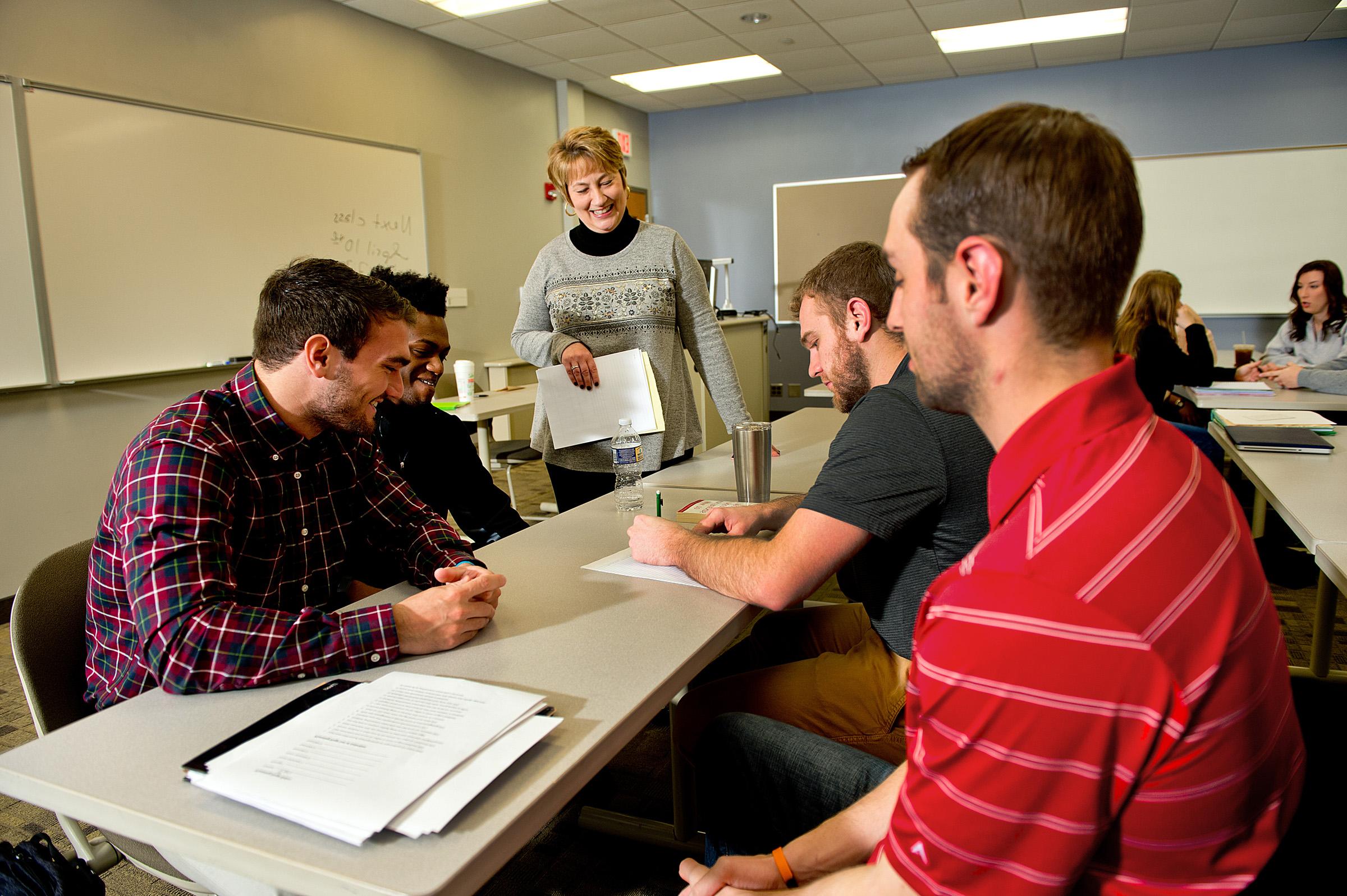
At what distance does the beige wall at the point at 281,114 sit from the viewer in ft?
10.7

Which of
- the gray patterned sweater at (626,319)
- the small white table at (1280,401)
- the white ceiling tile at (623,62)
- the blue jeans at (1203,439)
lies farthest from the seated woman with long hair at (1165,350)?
the white ceiling tile at (623,62)

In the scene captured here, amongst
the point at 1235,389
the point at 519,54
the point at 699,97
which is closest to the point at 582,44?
the point at 519,54

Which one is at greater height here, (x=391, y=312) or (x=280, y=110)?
(x=280, y=110)

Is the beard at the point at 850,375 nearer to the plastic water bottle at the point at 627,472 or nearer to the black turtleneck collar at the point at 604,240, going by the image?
the plastic water bottle at the point at 627,472

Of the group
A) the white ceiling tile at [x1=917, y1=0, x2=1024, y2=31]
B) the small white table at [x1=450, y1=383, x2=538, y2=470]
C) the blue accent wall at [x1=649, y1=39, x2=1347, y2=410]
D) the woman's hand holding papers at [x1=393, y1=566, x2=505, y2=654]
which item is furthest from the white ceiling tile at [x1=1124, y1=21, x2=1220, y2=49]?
the woman's hand holding papers at [x1=393, y1=566, x2=505, y2=654]

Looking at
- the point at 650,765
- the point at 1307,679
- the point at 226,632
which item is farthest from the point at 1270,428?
the point at 226,632

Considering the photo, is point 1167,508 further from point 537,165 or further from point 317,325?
point 537,165

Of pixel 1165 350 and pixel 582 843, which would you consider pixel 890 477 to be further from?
pixel 1165 350

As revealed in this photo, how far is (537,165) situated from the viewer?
248 inches

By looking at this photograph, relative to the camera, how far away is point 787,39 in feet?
18.6

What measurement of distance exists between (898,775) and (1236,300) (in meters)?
6.83

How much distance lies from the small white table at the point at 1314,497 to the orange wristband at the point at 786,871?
1.10m

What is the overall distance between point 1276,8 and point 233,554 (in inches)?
255

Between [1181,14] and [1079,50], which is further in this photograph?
[1079,50]
